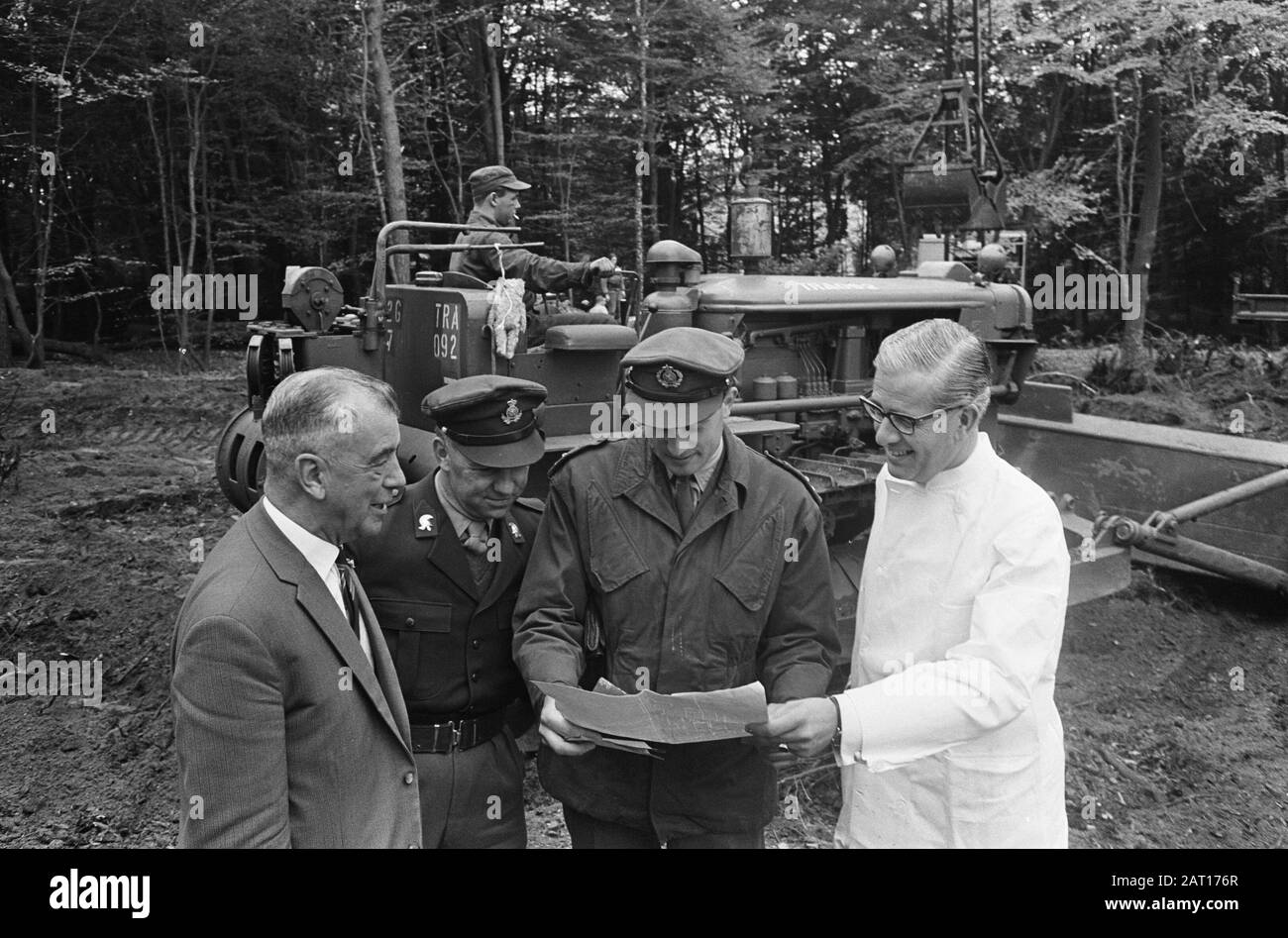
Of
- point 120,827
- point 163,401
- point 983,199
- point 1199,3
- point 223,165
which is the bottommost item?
point 120,827

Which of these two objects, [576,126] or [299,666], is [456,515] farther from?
[576,126]

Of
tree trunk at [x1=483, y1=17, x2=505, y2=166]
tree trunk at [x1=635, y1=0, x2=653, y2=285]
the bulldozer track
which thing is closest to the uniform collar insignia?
the bulldozer track

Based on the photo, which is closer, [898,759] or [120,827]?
[898,759]

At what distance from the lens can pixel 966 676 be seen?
2186mm

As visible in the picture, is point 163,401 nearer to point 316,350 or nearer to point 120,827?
point 316,350

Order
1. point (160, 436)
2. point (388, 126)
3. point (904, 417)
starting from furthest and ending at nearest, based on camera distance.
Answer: point (388, 126) → point (160, 436) → point (904, 417)

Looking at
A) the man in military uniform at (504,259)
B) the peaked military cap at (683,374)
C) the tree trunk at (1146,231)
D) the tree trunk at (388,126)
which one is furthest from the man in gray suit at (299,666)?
the tree trunk at (1146,231)

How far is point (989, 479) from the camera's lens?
91.1 inches

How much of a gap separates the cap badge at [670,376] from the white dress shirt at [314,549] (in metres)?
0.89

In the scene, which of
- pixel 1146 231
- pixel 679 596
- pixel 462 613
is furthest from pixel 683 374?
pixel 1146 231

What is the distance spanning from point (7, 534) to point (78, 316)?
10.8 meters

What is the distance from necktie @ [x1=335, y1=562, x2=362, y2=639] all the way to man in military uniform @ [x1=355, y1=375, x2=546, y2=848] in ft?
1.51

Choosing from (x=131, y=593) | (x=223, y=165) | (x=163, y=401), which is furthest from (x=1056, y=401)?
(x=223, y=165)

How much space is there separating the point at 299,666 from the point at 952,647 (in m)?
1.27
